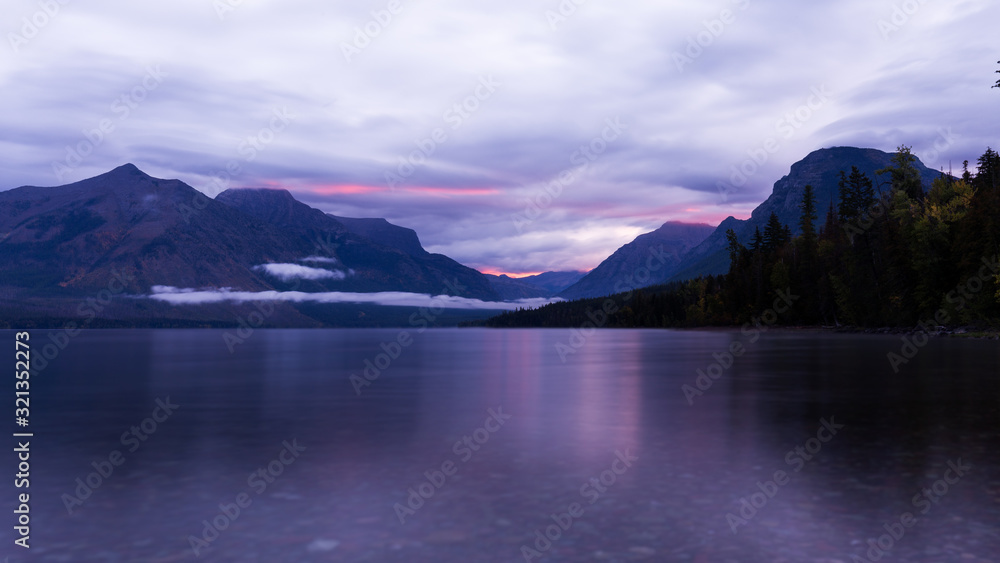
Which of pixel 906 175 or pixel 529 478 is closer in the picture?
pixel 529 478

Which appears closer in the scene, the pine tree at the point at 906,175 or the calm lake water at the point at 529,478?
the calm lake water at the point at 529,478

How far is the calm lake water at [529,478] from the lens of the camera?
13.1 meters

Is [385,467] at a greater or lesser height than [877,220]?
lesser

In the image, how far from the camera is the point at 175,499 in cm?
1695

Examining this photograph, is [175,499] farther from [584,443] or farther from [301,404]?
[301,404]

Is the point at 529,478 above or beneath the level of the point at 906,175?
beneath

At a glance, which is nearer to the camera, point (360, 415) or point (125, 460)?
point (125, 460)

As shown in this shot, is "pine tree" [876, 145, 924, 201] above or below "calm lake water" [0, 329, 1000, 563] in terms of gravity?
above

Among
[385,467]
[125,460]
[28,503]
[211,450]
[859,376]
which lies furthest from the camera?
[859,376]

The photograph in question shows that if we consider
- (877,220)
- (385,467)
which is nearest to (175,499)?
(385,467)

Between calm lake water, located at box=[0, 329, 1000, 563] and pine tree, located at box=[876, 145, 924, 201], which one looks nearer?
calm lake water, located at box=[0, 329, 1000, 563]

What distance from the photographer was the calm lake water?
13133mm

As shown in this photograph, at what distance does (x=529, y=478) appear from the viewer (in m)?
19.2

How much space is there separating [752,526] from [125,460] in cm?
2016
